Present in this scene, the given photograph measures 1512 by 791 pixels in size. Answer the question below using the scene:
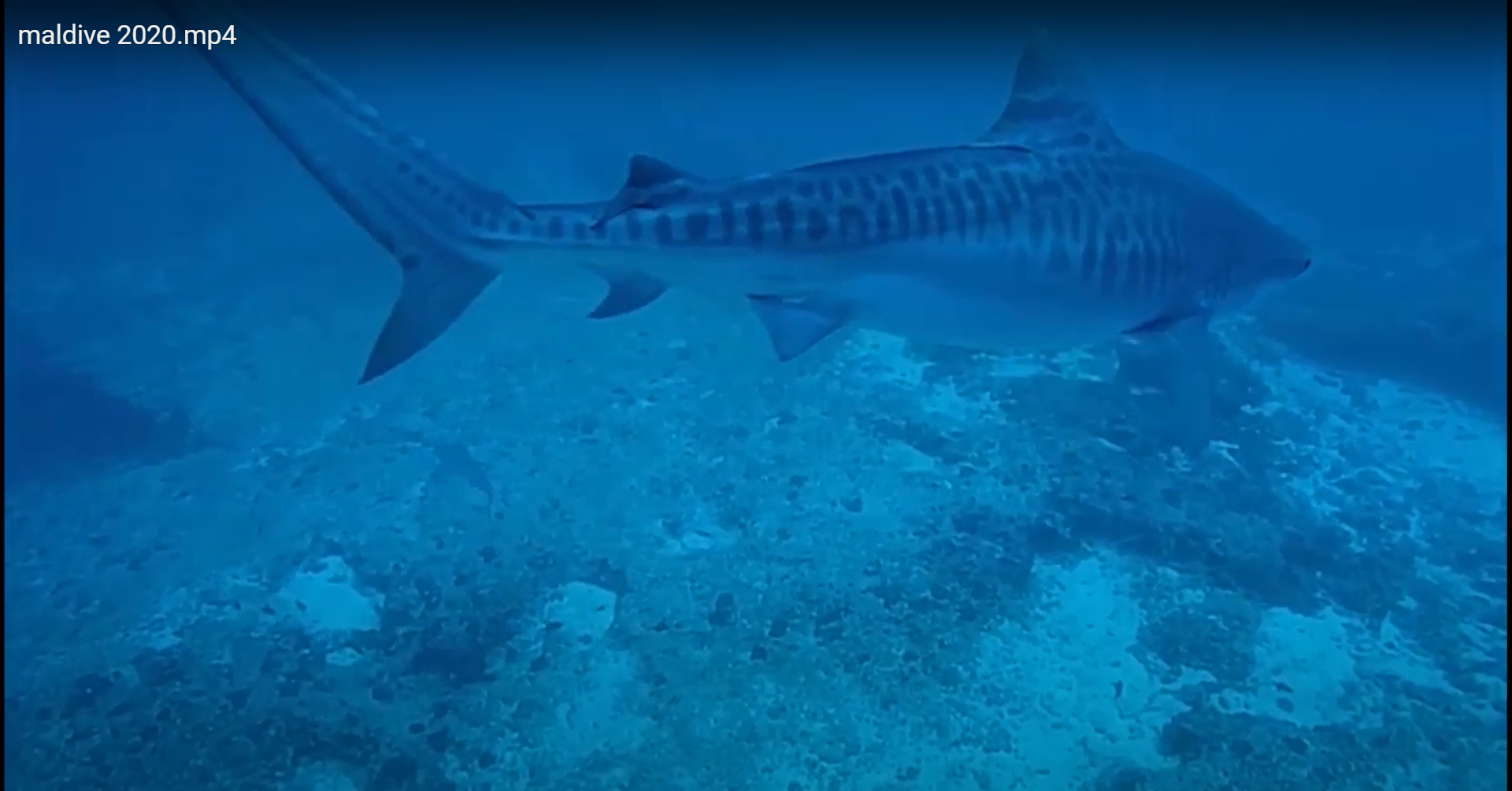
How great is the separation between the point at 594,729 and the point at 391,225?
408 centimetres

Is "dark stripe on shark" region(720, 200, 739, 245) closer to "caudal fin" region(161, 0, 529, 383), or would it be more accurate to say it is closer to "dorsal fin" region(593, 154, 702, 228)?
"dorsal fin" region(593, 154, 702, 228)

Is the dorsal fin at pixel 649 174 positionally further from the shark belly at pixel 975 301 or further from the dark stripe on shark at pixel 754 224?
the shark belly at pixel 975 301

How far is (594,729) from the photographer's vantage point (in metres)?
7.03

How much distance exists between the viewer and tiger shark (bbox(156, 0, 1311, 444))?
14.8 ft

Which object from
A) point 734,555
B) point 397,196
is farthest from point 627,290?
point 734,555

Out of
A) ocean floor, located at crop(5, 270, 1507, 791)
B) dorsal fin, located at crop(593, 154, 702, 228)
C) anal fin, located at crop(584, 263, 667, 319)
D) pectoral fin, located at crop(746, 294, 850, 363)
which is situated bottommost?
ocean floor, located at crop(5, 270, 1507, 791)

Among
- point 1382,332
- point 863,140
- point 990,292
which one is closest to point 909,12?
point 1382,332

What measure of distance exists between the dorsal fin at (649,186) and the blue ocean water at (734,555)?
0.50 metres

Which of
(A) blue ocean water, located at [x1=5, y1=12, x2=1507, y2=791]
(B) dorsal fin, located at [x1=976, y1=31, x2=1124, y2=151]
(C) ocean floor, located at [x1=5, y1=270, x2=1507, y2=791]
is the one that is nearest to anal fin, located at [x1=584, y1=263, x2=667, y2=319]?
(A) blue ocean water, located at [x1=5, y1=12, x2=1507, y2=791]

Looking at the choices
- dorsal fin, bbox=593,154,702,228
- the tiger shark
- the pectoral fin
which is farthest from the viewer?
the pectoral fin

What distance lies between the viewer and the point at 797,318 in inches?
204

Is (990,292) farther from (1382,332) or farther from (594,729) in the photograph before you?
(1382,332)

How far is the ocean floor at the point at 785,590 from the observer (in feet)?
22.4

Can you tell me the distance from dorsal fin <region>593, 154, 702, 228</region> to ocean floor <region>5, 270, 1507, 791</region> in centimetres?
400
